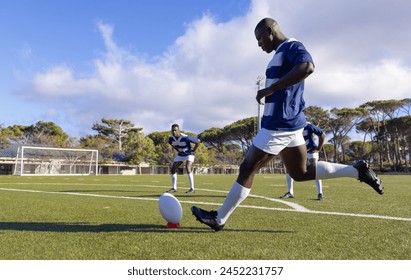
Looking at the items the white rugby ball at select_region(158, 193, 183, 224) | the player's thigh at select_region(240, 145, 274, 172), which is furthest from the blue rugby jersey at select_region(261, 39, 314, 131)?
the white rugby ball at select_region(158, 193, 183, 224)

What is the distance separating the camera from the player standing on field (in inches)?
158

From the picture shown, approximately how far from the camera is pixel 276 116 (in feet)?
13.7

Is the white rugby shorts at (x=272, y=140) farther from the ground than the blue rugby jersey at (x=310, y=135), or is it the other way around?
the blue rugby jersey at (x=310, y=135)

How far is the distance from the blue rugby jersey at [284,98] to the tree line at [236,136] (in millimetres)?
57679

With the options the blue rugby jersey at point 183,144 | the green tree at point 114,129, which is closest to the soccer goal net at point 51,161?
the green tree at point 114,129

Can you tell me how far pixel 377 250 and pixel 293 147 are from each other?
154 centimetres

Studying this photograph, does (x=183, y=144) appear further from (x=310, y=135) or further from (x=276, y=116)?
(x=276, y=116)

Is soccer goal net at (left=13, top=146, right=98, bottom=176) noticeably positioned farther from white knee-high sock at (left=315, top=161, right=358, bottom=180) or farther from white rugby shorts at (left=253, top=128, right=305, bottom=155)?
white rugby shorts at (left=253, top=128, right=305, bottom=155)

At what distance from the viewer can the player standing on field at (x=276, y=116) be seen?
4008 millimetres

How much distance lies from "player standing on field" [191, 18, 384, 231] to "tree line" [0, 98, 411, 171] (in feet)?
189

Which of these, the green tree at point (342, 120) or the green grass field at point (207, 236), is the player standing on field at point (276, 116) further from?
the green tree at point (342, 120)

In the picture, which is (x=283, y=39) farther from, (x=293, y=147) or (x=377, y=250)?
(x=377, y=250)
